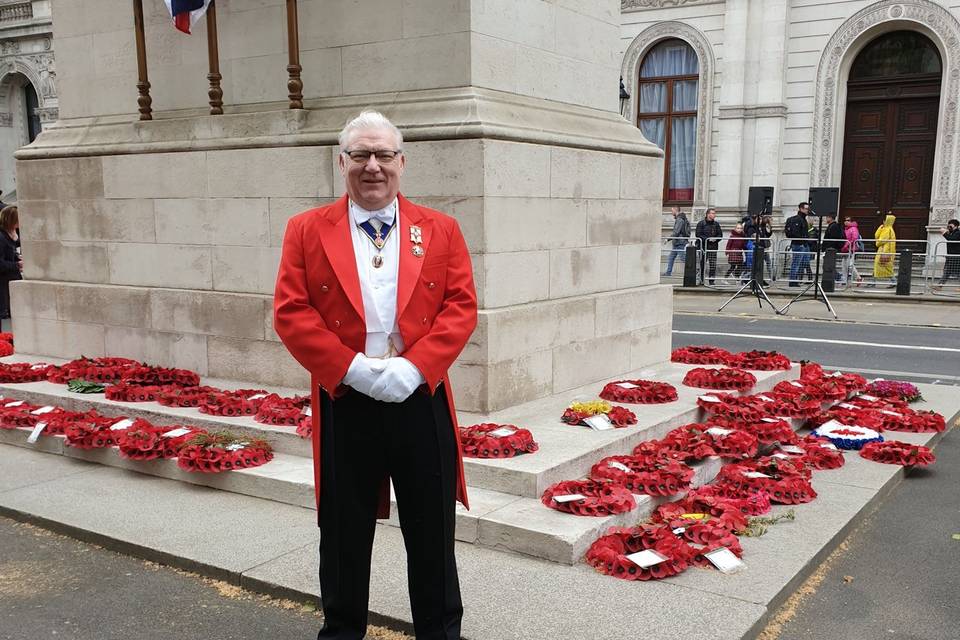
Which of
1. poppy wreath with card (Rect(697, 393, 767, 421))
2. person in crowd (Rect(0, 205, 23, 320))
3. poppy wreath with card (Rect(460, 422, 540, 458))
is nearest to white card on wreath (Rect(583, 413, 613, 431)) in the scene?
poppy wreath with card (Rect(460, 422, 540, 458))

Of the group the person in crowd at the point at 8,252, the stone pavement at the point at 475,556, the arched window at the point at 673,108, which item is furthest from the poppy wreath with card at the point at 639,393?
the arched window at the point at 673,108

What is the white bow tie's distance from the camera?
378cm

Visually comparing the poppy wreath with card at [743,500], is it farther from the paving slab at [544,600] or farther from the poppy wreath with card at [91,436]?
the poppy wreath with card at [91,436]

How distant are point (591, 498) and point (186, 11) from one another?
18.7 ft

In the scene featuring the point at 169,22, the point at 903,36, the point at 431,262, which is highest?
the point at 903,36

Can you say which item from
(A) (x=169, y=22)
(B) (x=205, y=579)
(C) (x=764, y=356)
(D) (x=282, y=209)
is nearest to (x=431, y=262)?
(B) (x=205, y=579)

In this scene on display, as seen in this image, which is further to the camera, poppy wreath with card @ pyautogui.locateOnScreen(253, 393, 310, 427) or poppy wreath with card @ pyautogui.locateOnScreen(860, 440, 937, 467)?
poppy wreath with card @ pyautogui.locateOnScreen(860, 440, 937, 467)

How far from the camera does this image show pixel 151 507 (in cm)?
598

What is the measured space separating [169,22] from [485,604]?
257 inches

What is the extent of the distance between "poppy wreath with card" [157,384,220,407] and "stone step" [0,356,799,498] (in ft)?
0.18

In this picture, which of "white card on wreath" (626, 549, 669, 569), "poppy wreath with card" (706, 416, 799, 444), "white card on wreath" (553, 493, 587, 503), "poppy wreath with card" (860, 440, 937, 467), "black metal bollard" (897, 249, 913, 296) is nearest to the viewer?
"white card on wreath" (626, 549, 669, 569)

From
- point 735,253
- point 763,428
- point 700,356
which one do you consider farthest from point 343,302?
point 735,253

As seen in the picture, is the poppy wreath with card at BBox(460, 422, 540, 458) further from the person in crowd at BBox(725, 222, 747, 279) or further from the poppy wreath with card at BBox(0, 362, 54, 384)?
the person in crowd at BBox(725, 222, 747, 279)

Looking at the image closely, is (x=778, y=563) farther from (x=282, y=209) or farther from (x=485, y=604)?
(x=282, y=209)
